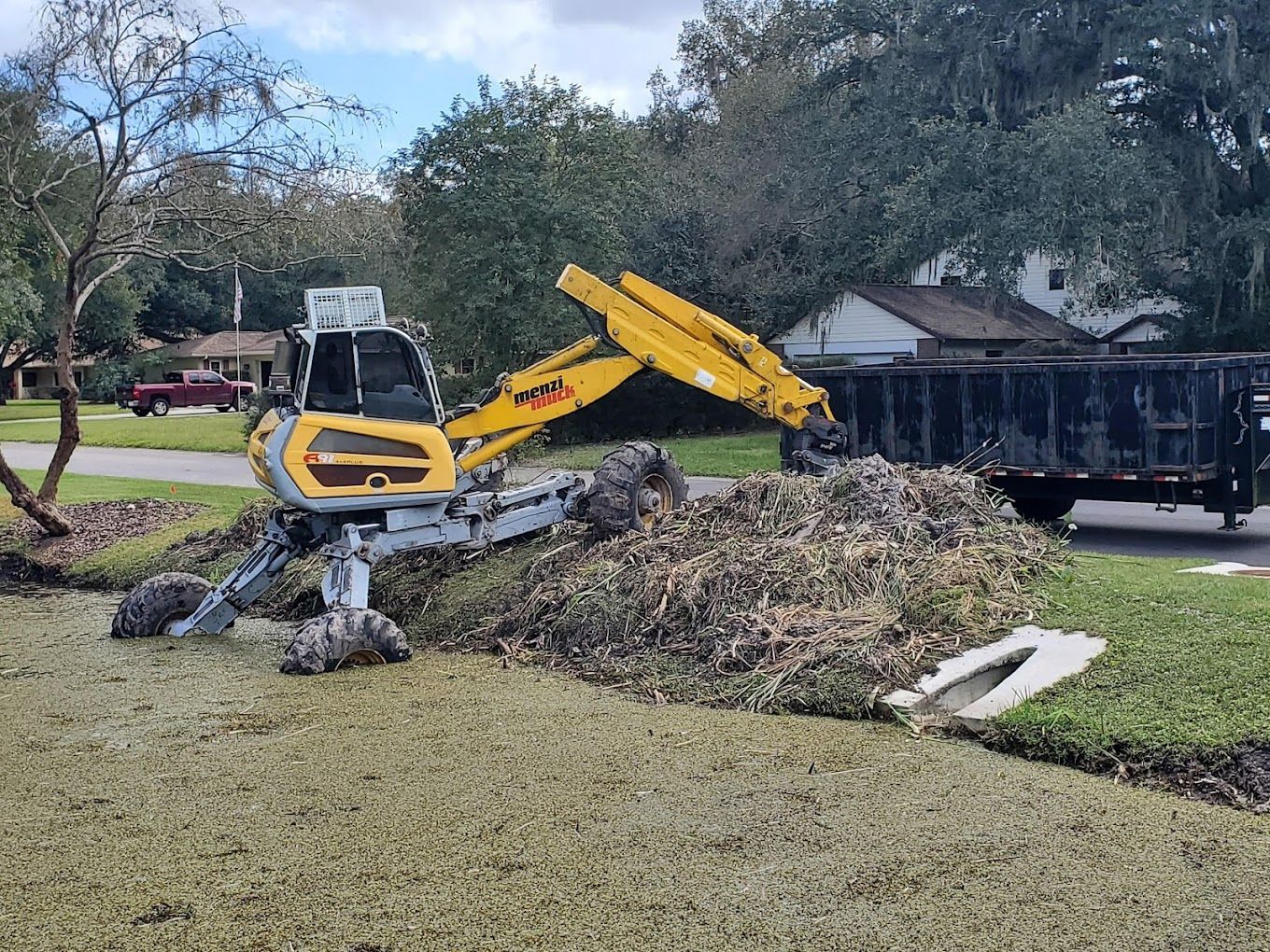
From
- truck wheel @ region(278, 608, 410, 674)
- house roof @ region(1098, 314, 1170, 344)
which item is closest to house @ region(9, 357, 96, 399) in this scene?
house roof @ region(1098, 314, 1170, 344)

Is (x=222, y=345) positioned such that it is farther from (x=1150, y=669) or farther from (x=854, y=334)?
(x=1150, y=669)

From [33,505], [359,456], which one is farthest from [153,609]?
[33,505]

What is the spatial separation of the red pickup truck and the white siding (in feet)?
78.0

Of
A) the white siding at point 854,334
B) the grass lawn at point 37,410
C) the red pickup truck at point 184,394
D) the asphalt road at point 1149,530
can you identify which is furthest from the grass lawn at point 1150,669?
the grass lawn at point 37,410

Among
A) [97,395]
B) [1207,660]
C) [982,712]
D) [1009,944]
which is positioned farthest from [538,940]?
[97,395]

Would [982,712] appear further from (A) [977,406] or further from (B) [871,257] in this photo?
(B) [871,257]

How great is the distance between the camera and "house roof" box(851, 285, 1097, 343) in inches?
1442

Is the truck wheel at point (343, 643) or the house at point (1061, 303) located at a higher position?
the house at point (1061, 303)

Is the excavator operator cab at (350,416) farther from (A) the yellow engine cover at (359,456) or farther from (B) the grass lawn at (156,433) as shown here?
(B) the grass lawn at (156,433)

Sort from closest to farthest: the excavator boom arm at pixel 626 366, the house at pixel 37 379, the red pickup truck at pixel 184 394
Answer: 1. the excavator boom arm at pixel 626 366
2. the red pickup truck at pixel 184 394
3. the house at pixel 37 379

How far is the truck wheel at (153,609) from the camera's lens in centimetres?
1062

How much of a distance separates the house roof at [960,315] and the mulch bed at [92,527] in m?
22.8

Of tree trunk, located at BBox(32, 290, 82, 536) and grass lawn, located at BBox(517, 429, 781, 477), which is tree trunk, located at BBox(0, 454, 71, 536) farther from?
grass lawn, located at BBox(517, 429, 781, 477)

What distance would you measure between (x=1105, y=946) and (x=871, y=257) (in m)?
26.7
